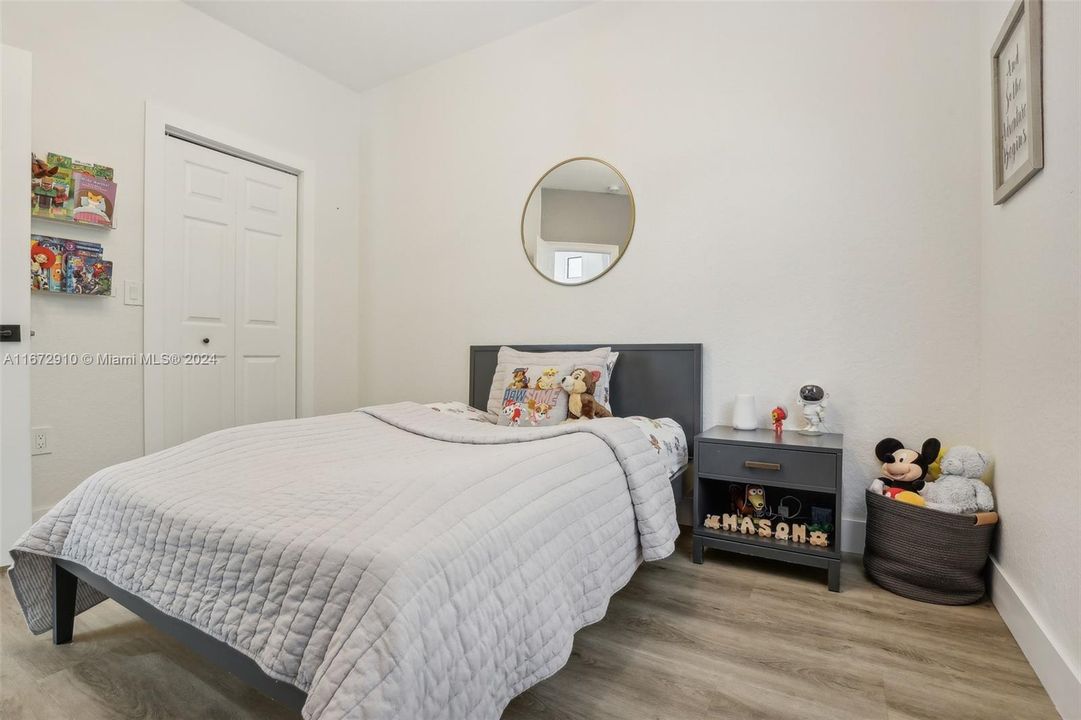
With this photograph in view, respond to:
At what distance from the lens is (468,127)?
3.35m

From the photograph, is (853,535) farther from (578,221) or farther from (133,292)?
(133,292)

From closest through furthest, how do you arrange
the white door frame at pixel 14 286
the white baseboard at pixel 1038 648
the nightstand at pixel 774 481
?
the white baseboard at pixel 1038 648 < the nightstand at pixel 774 481 < the white door frame at pixel 14 286

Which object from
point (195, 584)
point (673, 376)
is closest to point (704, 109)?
point (673, 376)

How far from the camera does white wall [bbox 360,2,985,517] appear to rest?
6.97 feet

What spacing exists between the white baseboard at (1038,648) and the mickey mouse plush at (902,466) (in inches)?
13.2

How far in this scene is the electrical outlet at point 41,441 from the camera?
7.66 ft

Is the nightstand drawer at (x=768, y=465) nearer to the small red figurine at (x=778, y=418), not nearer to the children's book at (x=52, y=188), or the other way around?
the small red figurine at (x=778, y=418)

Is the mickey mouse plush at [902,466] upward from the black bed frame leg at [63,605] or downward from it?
upward

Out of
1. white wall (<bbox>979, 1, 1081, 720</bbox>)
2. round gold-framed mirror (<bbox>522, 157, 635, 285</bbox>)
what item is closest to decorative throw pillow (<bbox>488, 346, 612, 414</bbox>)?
round gold-framed mirror (<bbox>522, 157, 635, 285</bbox>)

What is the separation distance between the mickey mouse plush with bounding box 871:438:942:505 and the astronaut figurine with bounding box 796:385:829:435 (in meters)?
0.23

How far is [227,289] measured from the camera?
3.10 m

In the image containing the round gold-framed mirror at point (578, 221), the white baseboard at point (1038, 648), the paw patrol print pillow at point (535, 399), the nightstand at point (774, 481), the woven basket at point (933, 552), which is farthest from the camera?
the round gold-framed mirror at point (578, 221)

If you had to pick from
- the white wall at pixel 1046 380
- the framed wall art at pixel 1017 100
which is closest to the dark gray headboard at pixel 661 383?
the white wall at pixel 1046 380

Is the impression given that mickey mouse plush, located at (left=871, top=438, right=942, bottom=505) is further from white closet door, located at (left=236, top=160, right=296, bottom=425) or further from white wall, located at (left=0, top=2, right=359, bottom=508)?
white wall, located at (left=0, top=2, right=359, bottom=508)
